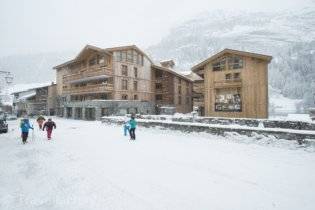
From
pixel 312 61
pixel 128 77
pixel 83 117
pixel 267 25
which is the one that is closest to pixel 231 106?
pixel 128 77

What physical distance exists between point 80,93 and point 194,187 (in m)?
39.0

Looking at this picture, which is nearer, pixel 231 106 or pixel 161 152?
pixel 161 152

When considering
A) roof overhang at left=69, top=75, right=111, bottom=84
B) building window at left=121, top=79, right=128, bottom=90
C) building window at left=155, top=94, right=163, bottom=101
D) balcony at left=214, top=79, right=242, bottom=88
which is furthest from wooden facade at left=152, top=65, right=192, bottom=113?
balcony at left=214, top=79, right=242, bottom=88

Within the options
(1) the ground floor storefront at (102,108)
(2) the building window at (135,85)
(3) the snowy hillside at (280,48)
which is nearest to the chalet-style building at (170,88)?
(1) the ground floor storefront at (102,108)

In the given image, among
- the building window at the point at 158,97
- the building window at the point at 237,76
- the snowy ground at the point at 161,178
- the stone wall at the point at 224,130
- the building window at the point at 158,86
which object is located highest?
the building window at the point at 158,86

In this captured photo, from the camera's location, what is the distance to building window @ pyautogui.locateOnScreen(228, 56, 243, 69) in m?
28.9

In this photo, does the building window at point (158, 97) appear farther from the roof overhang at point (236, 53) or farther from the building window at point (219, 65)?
the building window at point (219, 65)

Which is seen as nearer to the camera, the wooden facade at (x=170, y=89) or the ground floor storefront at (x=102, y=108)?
the ground floor storefront at (x=102, y=108)

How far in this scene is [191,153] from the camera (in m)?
10.3

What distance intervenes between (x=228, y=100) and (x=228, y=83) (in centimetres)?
214

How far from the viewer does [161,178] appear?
22.4 feet

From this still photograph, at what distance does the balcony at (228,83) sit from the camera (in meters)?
28.8

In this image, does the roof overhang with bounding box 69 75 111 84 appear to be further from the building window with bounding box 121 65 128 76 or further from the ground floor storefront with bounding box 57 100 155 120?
the ground floor storefront with bounding box 57 100 155 120

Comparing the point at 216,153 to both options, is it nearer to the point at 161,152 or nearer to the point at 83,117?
the point at 161,152
